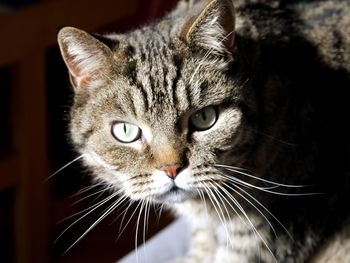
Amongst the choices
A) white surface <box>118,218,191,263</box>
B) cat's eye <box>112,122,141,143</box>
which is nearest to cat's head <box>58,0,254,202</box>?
cat's eye <box>112,122,141,143</box>

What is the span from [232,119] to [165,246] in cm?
41

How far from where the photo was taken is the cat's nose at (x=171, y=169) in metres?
1.02

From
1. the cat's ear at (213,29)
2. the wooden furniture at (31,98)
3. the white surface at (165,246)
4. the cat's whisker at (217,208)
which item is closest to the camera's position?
the cat's ear at (213,29)

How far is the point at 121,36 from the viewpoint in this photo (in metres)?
1.13

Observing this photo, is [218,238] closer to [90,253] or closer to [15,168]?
[15,168]

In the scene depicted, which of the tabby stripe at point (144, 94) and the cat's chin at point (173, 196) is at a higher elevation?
the tabby stripe at point (144, 94)

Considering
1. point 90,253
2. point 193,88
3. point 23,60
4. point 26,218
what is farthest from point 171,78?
point 90,253

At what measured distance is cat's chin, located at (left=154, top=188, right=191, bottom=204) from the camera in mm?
1063

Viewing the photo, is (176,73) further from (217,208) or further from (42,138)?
(42,138)

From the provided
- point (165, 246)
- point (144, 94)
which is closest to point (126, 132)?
point (144, 94)

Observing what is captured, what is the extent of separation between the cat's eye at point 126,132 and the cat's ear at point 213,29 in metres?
0.17

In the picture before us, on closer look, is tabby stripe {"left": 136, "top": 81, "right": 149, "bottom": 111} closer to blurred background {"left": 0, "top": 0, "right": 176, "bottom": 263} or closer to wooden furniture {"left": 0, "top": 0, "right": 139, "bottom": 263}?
blurred background {"left": 0, "top": 0, "right": 176, "bottom": 263}

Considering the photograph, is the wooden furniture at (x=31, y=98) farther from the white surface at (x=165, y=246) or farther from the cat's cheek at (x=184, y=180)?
the cat's cheek at (x=184, y=180)

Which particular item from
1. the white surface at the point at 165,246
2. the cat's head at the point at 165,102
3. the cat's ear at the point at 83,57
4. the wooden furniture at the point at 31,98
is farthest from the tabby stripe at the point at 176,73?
the wooden furniture at the point at 31,98
